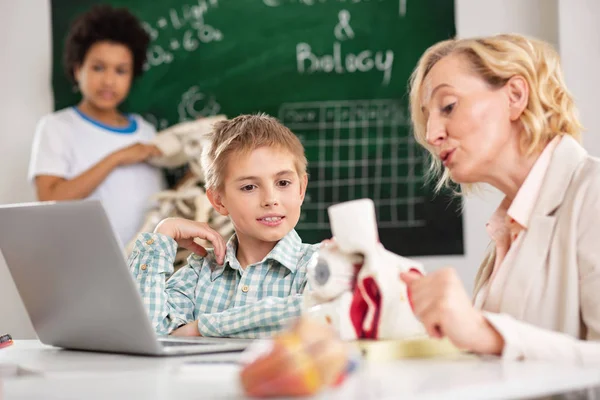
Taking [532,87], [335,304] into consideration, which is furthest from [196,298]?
[532,87]

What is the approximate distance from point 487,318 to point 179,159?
2.43m

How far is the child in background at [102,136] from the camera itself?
3312 mm

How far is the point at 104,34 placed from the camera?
3.38 m

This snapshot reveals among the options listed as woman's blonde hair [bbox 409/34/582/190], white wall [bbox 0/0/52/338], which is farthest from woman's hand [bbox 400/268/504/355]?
white wall [bbox 0/0/52/338]

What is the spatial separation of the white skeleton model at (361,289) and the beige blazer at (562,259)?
169 mm

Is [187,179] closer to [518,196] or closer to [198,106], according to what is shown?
[198,106]

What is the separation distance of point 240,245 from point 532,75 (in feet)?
2.56

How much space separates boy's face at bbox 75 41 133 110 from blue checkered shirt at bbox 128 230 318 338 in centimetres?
170

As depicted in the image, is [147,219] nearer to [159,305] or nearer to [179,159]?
[179,159]

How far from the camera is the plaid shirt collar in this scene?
70.3 inches

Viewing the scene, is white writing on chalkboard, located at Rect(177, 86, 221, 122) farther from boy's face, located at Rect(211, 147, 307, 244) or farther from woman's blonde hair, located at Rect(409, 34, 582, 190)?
woman's blonde hair, located at Rect(409, 34, 582, 190)

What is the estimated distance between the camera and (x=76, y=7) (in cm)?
357

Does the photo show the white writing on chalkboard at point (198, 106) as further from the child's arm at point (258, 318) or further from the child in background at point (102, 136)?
the child's arm at point (258, 318)

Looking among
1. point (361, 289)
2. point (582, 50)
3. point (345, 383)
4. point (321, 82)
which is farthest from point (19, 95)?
point (345, 383)
